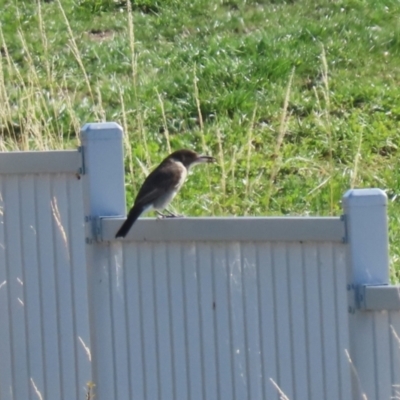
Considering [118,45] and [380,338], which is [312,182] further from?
[380,338]

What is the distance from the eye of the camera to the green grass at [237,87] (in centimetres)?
676

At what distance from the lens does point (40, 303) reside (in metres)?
3.93

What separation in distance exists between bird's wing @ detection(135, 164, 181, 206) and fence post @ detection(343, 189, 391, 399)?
1400 mm

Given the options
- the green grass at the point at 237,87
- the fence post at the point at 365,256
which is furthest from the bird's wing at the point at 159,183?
the fence post at the point at 365,256

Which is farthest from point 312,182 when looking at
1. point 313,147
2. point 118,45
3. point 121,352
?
point 121,352

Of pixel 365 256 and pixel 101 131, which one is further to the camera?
pixel 101 131

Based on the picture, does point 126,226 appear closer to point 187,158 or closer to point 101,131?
point 101,131

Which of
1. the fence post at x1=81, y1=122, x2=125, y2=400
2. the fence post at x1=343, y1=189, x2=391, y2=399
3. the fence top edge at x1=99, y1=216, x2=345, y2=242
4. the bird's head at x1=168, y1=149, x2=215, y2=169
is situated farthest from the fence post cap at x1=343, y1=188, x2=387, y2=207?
the bird's head at x1=168, y1=149, x2=215, y2=169

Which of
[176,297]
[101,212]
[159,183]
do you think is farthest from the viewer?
[159,183]

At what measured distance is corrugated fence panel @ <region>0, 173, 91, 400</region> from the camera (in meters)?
3.87

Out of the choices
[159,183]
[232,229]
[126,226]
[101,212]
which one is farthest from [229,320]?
[159,183]

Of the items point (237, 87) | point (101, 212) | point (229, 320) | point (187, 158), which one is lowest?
point (229, 320)

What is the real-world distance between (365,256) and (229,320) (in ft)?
1.79

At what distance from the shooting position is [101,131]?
12.4ft
